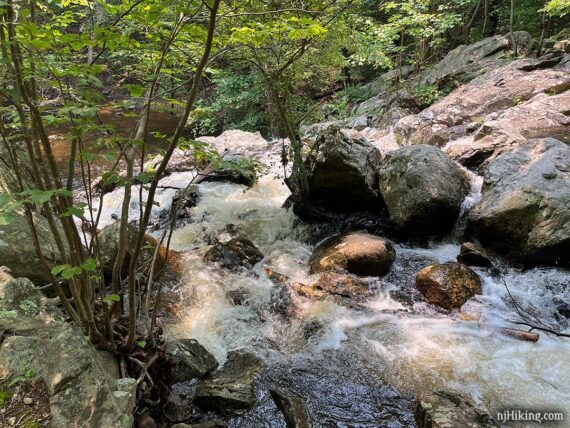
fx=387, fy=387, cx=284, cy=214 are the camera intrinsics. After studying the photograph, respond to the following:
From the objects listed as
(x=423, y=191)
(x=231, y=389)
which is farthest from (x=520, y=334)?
(x=231, y=389)

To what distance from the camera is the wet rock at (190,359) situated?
163 inches

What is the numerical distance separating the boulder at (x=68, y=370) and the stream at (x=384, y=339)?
150 cm

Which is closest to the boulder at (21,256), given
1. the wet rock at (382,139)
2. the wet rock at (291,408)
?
the wet rock at (291,408)

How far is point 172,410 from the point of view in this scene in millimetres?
3473

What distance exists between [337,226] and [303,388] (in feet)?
13.3

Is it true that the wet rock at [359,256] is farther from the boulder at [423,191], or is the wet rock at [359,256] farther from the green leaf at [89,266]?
the green leaf at [89,266]

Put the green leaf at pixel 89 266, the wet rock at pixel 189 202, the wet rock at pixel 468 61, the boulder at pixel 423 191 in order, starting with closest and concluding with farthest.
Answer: the green leaf at pixel 89 266
the boulder at pixel 423 191
the wet rock at pixel 189 202
the wet rock at pixel 468 61

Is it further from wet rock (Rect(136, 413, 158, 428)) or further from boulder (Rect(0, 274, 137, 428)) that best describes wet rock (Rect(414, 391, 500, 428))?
boulder (Rect(0, 274, 137, 428))

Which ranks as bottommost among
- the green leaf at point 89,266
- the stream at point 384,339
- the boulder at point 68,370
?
the stream at point 384,339

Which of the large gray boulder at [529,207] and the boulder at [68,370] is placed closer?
the boulder at [68,370]

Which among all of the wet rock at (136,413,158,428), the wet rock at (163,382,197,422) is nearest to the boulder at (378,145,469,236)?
the wet rock at (163,382,197,422)

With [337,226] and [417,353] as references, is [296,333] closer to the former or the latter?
[417,353]

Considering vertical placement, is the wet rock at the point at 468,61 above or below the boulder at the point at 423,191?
above

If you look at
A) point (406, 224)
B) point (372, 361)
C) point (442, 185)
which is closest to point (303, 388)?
point (372, 361)
